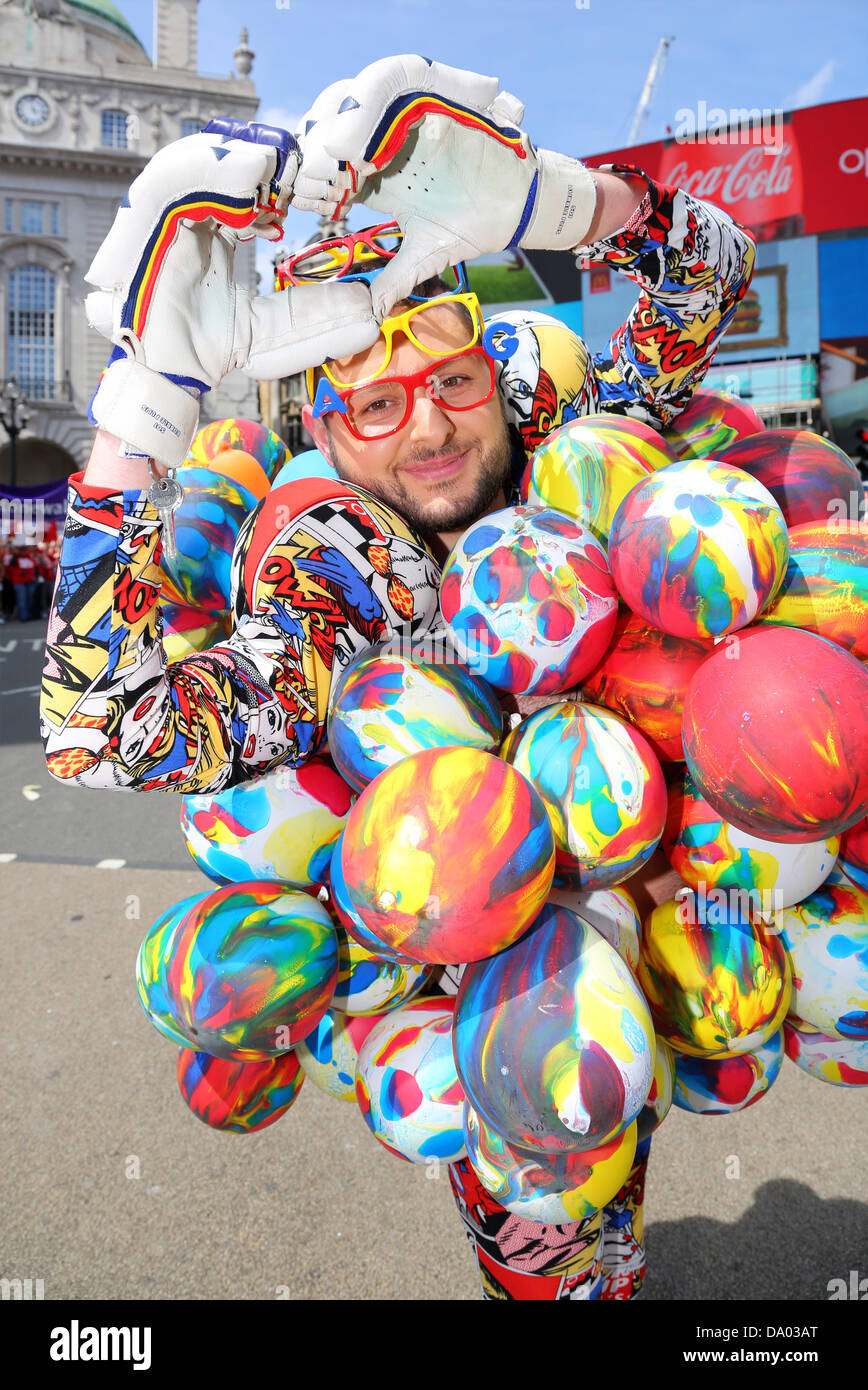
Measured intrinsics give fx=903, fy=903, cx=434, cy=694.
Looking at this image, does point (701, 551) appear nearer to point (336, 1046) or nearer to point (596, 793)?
point (596, 793)

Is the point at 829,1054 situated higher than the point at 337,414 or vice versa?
the point at 337,414

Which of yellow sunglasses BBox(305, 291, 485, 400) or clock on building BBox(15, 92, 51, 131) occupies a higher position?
clock on building BBox(15, 92, 51, 131)

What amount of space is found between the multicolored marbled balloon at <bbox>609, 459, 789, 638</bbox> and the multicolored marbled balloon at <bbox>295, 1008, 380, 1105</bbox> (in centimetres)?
103

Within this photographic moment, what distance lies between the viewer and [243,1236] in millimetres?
2523

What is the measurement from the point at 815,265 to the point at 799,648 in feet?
81.2

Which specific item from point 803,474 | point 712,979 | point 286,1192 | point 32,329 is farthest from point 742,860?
point 32,329

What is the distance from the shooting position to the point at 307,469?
2.02 m

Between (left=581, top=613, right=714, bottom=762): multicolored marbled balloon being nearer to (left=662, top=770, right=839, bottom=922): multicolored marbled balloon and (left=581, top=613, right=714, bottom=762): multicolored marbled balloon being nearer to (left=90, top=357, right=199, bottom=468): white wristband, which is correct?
(left=662, top=770, right=839, bottom=922): multicolored marbled balloon

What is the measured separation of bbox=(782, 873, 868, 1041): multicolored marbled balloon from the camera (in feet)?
5.20

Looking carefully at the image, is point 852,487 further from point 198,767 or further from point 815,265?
point 815,265

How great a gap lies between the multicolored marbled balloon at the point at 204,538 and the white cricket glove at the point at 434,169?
67 centimetres

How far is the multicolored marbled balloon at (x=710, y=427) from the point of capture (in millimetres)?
Result: 2143

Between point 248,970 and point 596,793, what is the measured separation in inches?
26.0

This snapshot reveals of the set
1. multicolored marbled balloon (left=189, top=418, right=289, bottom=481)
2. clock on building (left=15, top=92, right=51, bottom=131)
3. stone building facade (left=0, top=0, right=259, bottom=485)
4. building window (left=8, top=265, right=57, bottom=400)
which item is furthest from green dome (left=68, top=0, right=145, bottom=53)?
multicolored marbled balloon (left=189, top=418, right=289, bottom=481)
